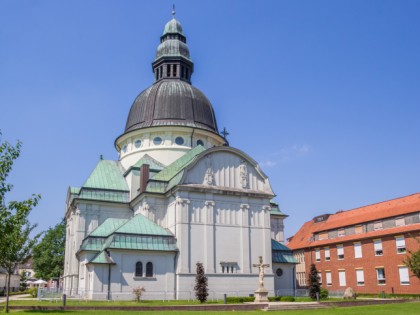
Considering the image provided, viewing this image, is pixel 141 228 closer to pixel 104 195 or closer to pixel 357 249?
pixel 104 195

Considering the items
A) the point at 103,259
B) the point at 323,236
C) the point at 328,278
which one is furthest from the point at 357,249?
the point at 103,259

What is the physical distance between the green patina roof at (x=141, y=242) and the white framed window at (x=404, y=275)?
2430 centimetres

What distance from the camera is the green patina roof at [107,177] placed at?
49250mm

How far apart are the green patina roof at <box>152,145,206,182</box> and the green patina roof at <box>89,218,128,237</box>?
5772 mm

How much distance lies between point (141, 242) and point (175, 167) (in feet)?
33.7

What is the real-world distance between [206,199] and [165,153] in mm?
12039

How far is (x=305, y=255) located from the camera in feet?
207

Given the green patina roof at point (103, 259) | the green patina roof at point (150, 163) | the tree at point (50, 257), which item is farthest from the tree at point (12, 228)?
the tree at point (50, 257)

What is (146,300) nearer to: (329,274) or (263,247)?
(263,247)

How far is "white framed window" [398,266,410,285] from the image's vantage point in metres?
45.6

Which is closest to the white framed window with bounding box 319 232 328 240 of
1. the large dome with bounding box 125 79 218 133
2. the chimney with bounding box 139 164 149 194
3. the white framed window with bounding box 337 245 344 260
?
the white framed window with bounding box 337 245 344 260

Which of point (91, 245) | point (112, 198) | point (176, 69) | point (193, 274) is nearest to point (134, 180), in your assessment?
point (112, 198)

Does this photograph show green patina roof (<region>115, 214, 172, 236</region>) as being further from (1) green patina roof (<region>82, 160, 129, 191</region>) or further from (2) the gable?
(1) green patina roof (<region>82, 160, 129, 191</region>)

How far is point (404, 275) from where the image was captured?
46.0m
